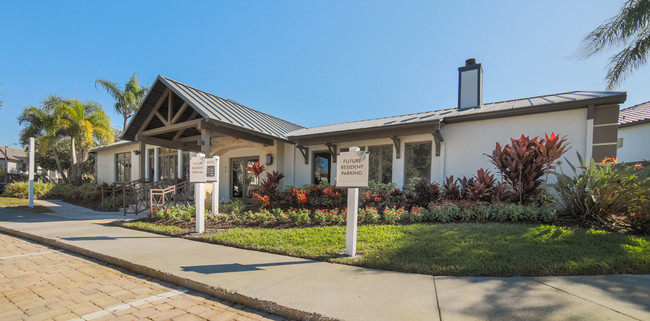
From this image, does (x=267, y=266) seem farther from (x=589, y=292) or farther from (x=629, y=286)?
(x=629, y=286)

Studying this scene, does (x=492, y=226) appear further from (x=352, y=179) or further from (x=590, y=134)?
(x=590, y=134)

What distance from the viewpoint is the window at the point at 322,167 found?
12.5m

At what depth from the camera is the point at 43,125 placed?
19.2m

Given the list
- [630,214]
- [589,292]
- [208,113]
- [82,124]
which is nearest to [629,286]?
[589,292]

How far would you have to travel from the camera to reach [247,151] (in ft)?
46.5

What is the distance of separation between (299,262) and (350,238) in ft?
2.96

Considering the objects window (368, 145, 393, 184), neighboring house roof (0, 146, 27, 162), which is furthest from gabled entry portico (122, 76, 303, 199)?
neighboring house roof (0, 146, 27, 162)

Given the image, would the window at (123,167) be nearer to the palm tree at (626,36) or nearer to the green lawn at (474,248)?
the green lawn at (474,248)

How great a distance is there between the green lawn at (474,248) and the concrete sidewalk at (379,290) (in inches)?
8.9

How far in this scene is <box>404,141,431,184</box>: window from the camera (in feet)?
33.1

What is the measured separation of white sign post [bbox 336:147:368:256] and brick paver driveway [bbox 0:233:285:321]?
6.86ft

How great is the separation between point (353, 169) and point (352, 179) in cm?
17

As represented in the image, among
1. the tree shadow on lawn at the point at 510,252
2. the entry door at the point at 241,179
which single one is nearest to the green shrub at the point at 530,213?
the tree shadow on lawn at the point at 510,252


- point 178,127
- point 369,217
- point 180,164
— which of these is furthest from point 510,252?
point 180,164
